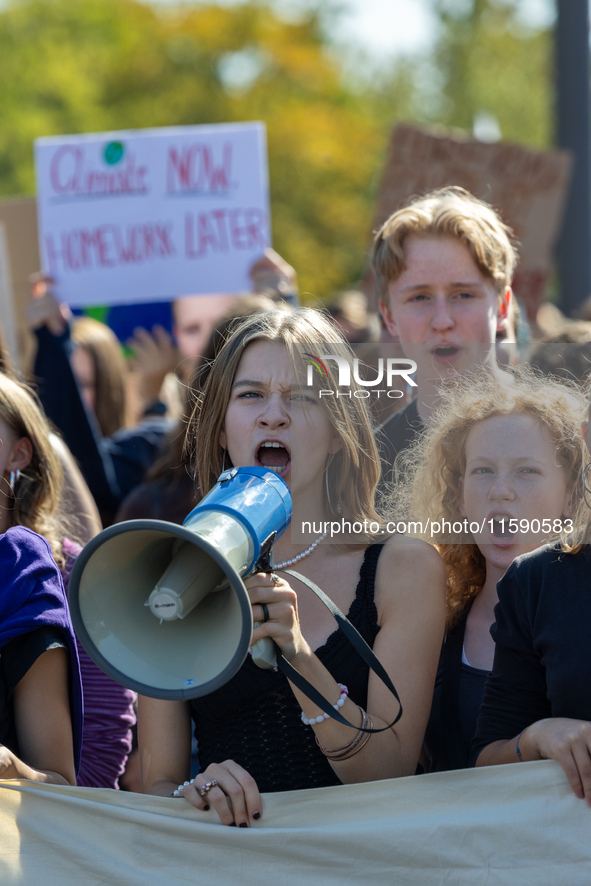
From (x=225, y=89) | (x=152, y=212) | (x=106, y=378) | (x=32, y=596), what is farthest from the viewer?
(x=225, y=89)

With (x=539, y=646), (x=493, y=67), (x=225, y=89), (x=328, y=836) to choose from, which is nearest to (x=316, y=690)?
(x=328, y=836)

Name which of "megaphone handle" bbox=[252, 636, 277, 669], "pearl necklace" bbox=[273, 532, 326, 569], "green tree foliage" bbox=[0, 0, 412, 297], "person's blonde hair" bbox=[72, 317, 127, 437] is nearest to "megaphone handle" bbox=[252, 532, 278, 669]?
"megaphone handle" bbox=[252, 636, 277, 669]

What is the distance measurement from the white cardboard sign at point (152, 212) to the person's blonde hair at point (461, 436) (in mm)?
2644

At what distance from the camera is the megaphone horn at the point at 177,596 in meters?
1.49

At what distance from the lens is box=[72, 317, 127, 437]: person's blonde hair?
427 centimetres

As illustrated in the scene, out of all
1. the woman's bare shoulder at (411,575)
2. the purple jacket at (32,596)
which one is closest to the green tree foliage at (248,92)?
the purple jacket at (32,596)

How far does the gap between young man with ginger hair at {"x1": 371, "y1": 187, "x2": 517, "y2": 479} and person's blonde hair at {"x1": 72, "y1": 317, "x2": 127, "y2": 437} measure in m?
1.84

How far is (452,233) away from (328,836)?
1462 mm

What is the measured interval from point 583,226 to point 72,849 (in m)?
4.24

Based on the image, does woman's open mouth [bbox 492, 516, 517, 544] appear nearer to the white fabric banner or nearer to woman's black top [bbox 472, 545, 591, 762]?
woman's black top [bbox 472, 545, 591, 762]

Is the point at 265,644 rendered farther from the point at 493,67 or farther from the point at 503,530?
the point at 493,67

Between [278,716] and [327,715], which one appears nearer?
[327,715]

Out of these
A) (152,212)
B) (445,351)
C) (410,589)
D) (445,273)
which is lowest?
(410,589)

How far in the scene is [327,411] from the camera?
6.49ft
